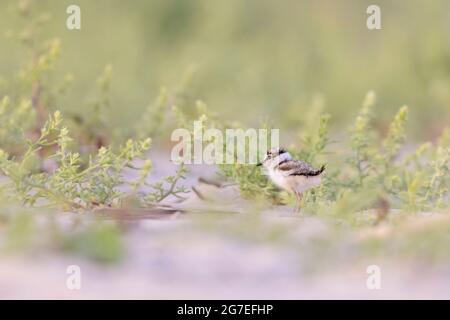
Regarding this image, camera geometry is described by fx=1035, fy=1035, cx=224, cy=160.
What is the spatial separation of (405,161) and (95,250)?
207cm

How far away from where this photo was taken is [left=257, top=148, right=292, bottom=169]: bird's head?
4383mm

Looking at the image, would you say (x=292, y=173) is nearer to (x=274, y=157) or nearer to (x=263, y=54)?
(x=274, y=157)

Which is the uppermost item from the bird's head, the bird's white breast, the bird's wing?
the bird's head

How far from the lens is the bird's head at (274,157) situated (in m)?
4.38

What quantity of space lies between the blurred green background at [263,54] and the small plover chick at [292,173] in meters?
2.64

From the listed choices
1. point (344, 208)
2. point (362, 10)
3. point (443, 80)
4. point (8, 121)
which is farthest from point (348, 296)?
point (362, 10)

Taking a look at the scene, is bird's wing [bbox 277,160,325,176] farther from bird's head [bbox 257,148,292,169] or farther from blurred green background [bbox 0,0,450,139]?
blurred green background [bbox 0,0,450,139]

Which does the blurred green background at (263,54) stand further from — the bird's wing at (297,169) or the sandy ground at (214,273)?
the sandy ground at (214,273)

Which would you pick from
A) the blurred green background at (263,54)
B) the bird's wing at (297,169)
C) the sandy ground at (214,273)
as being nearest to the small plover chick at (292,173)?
the bird's wing at (297,169)

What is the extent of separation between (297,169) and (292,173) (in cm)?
4

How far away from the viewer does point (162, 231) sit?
347 cm

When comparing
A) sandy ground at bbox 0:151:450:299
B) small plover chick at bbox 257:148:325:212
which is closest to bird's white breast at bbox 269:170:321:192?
small plover chick at bbox 257:148:325:212

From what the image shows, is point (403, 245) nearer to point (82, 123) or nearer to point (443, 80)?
point (82, 123)

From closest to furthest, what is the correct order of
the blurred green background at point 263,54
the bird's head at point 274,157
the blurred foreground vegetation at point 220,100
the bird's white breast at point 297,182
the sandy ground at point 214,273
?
the sandy ground at point 214,273 < the blurred foreground vegetation at point 220,100 < the bird's white breast at point 297,182 < the bird's head at point 274,157 < the blurred green background at point 263,54
